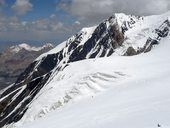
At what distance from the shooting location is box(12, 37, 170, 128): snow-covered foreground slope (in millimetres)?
20156

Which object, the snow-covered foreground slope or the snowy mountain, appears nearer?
the snow-covered foreground slope

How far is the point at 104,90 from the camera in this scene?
34281 millimetres

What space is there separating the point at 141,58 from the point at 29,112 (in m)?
18.1

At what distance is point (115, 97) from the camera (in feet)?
95.3

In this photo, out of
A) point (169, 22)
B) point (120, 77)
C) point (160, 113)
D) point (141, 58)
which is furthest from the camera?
point (169, 22)

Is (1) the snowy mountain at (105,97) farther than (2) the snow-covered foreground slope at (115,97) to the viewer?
Yes

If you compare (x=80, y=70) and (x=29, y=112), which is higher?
(x=80, y=70)

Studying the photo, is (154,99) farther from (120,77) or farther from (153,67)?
(153,67)

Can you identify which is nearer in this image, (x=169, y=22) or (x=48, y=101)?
(x=48, y=101)

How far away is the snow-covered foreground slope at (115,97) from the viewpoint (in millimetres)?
20156

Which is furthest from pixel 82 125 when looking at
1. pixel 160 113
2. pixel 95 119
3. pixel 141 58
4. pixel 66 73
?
pixel 141 58

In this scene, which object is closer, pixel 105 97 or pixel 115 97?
pixel 115 97

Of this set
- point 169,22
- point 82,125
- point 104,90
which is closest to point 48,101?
point 104,90

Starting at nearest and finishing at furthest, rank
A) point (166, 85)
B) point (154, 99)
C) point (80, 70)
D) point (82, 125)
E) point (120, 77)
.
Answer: point (82, 125) < point (154, 99) < point (166, 85) < point (120, 77) < point (80, 70)
